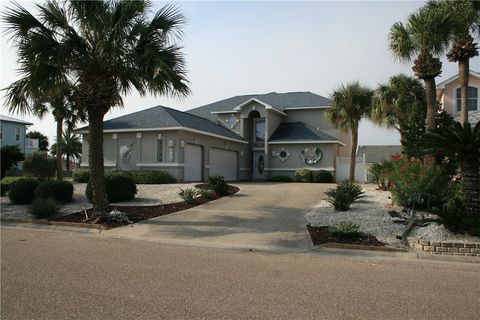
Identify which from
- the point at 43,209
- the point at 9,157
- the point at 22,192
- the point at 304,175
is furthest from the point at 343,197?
the point at 9,157

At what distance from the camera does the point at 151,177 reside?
23.8 m

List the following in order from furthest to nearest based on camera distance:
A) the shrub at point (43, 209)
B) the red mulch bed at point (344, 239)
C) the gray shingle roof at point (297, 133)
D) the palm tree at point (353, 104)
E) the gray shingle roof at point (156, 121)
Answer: the gray shingle roof at point (297, 133)
the palm tree at point (353, 104)
the gray shingle roof at point (156, 121)
the shrub at point (43, 209)
the red mulch bed at point (344, 239)

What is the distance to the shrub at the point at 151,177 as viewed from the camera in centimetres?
2383

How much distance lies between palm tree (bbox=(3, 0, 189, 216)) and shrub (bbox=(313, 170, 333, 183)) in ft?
62.4

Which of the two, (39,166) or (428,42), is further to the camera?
(39,166)

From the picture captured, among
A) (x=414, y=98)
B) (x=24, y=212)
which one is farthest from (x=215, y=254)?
(x=414, y=98)

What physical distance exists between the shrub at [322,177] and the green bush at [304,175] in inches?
14.1

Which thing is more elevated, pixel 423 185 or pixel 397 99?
pixel 397 99

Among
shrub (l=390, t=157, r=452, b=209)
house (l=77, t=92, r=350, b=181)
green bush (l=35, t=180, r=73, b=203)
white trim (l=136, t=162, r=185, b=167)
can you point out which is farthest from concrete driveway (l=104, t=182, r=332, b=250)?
house (l=77, t=92, r=350, b=181)

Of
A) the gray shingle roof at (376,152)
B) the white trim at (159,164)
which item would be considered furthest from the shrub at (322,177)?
the gray shingle roof at (376,152)

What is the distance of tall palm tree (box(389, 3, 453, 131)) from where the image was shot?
677 inches

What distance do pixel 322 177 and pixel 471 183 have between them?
Result: 2077 centimetres

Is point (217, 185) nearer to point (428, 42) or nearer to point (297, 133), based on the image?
point (428, 42)

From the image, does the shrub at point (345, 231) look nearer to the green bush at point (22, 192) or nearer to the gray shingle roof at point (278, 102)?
the green bush at point (22, 192)
